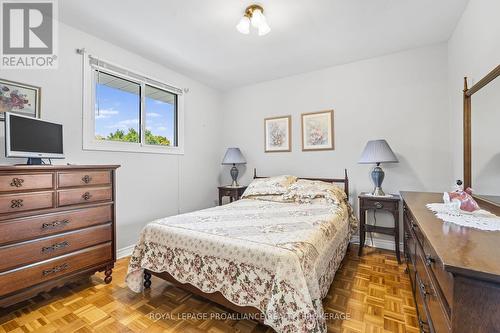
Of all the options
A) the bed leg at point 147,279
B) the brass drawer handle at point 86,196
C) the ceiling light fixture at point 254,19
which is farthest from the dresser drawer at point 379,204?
the brass drawer handle at point 86,196

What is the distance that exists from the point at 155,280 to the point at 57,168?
134 centimetres

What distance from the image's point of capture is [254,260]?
4.75 feet

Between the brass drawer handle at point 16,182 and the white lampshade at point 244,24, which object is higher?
the white lampshade at point 244,24

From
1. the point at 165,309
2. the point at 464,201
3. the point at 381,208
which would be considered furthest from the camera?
the point at 381,208

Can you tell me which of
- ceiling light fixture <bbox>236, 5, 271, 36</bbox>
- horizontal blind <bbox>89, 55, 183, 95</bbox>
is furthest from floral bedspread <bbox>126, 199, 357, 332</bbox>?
horizontal blind <bbox>89, 55, 183, 95</bbox>

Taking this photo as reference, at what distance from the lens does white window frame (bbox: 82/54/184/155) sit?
251 cm

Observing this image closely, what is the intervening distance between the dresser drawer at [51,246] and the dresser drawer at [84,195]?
0.26 meters

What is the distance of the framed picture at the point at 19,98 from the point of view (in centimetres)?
198

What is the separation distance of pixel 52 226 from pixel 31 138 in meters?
0.75

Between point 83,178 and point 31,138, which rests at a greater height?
point 31,138

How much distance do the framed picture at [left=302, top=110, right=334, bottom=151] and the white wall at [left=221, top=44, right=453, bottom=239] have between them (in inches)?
3.4

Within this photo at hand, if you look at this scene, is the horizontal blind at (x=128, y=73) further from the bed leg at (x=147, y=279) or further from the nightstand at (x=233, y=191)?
the bed leg at (x=147, y=279)

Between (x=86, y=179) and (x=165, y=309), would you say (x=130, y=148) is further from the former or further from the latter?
(x=165, y=309)

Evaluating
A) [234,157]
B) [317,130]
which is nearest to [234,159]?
→ [234,157]
